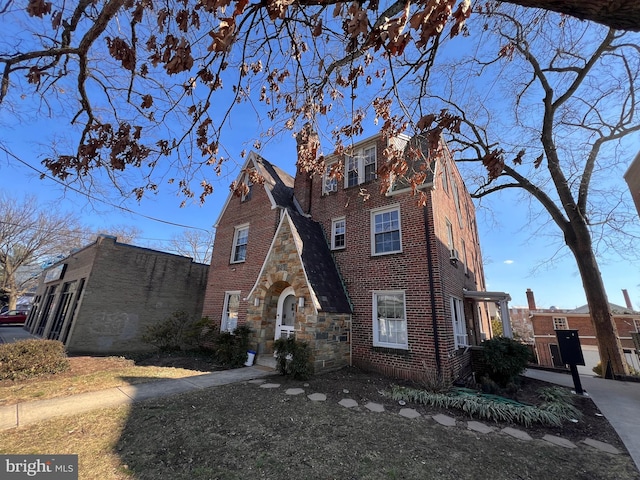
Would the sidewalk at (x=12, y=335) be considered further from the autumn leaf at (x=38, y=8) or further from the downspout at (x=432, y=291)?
the downspout at (x=432, y=291)

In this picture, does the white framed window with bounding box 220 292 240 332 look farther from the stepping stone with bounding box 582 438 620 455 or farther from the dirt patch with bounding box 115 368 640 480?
the stepping stone with bounding box 582 438 620 455

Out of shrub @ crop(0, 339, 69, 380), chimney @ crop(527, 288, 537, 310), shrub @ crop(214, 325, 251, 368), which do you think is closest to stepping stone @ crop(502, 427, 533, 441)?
shrub @ crop(214, 325, 251, 368)

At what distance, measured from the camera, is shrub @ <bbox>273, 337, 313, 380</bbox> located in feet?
26.0

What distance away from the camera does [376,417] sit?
5566 millimetres

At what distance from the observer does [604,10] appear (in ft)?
7.54

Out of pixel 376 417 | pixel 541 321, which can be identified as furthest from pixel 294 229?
pixel 541 321

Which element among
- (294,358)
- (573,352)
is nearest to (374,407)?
(294,358)

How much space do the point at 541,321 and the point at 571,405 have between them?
30349mm

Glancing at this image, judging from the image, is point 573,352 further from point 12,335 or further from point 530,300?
point 12,335

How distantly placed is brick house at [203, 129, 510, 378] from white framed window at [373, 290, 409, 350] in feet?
0.11

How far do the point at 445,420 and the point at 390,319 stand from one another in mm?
3969

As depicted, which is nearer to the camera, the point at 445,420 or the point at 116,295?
the point at 445,420

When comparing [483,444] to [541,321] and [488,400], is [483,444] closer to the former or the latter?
[488,400]

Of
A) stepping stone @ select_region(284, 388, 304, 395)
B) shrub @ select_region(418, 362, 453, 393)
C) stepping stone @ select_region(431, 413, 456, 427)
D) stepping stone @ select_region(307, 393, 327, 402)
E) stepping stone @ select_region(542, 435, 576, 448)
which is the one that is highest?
shrub @ select_region(418, 362, 453, 393)
